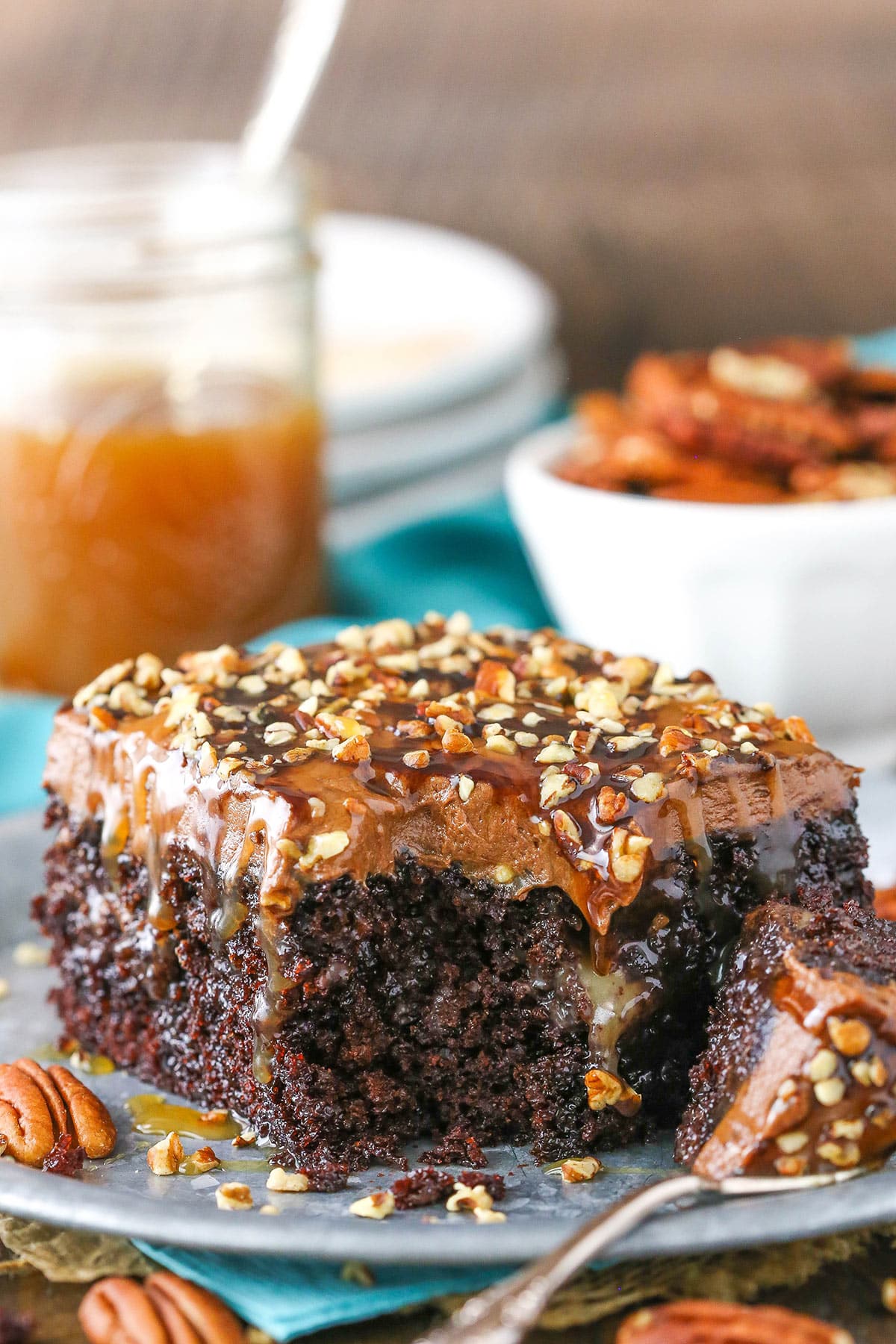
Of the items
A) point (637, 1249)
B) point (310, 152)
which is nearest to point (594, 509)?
point (637, 1249)

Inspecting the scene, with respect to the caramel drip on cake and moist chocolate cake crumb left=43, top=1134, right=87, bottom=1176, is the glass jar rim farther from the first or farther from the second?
moist chocolate cake crumb left=43, top=1134, right=87, bottom=1176

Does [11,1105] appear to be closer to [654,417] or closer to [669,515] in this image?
[669,515]

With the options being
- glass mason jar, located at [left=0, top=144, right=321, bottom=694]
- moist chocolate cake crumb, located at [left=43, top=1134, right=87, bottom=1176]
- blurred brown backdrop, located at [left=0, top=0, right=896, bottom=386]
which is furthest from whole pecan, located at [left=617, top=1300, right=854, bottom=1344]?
blurred brown backdrop, located at [left=0, top=0, right=896, bottom=386]

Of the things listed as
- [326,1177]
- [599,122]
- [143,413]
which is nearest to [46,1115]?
[326,1177]

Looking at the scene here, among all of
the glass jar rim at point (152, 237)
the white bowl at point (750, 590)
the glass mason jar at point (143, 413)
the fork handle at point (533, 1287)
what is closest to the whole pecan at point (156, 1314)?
the fork handle at point (533, 1287)

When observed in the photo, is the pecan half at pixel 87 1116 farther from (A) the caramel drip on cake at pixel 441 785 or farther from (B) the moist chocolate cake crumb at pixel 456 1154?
(B) the moist chocolate cake crumb at pixel 456 1154
